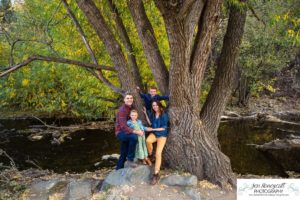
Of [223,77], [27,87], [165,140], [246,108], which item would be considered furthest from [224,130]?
[27,87]

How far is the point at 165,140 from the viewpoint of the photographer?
7285mm

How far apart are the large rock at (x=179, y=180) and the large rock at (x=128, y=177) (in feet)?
1.28

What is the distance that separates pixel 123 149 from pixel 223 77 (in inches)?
120

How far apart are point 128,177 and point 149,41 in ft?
9.75

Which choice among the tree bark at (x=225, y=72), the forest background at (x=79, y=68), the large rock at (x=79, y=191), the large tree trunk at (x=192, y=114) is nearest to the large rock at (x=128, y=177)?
the large rock at (x=79, y=191)

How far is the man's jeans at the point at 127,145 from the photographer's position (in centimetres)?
708

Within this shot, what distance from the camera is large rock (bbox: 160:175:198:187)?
682 centimetres

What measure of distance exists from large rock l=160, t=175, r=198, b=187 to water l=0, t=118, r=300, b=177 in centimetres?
478

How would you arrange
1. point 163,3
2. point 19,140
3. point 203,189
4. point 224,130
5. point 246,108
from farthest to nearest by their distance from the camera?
1. point 246,108
2. point 224,130
3. point 19,140
4. point 203,189
5. point 163,3

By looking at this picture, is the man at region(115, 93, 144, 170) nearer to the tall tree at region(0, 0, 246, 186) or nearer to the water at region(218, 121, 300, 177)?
the tall tree at region(0, 0, 246, 186)

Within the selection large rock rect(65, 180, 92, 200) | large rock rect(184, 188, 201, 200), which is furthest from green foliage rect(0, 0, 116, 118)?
large rock rect(184, 188, 201, 200)

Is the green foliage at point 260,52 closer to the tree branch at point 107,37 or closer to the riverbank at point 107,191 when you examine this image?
the tree branch at point 107,37

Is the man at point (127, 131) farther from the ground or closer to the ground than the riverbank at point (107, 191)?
farther from the ground

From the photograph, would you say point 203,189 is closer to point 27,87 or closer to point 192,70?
point 192,70
